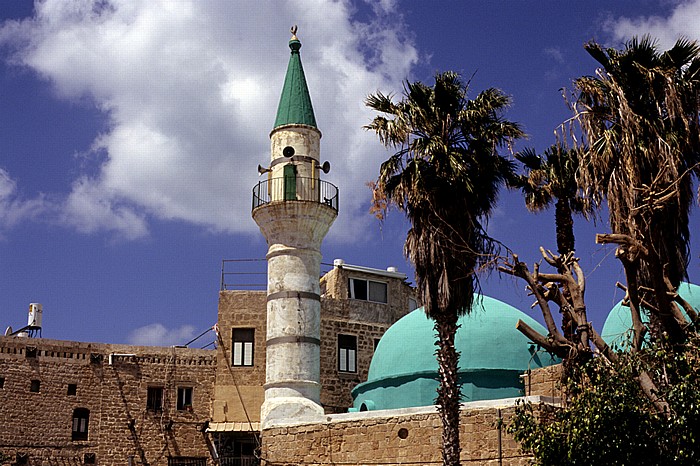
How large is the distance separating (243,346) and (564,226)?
13850 millimetres

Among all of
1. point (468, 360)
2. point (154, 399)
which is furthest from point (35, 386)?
point (468, 360)

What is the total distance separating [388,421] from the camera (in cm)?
2175

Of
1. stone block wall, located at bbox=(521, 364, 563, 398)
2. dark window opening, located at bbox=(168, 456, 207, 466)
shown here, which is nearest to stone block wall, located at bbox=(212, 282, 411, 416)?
dark window opening, located at bbox=(168, 456, 207, 466)

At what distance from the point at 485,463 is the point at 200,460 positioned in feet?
40.4

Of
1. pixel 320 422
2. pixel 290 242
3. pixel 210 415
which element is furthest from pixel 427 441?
pixel 210 415

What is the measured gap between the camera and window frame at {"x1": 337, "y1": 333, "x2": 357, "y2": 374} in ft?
100

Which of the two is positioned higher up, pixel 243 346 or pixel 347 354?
pixel 243 346

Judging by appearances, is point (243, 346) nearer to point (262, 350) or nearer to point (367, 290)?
point (262, 350)

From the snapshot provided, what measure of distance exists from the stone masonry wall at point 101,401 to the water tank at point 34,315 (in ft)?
6.74

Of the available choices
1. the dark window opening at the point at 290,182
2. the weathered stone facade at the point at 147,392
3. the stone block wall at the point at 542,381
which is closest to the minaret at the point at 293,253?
the dark window opening at the point at 290,182

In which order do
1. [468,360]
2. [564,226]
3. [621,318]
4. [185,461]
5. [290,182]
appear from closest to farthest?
[564,226] < [468,360] < [621,318] < [290,182] < [185,461]

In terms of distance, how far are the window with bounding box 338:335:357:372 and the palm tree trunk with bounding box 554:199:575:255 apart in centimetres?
1281

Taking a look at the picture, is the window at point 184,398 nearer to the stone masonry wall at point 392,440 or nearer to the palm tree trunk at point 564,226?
the stone masonry wall at point 392,440

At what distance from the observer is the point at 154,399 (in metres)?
29.6
